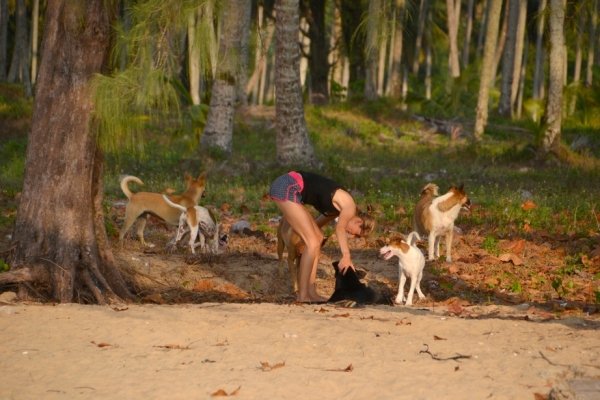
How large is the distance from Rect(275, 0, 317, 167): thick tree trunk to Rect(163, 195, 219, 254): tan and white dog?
21.4ft

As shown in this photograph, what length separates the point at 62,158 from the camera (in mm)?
7895

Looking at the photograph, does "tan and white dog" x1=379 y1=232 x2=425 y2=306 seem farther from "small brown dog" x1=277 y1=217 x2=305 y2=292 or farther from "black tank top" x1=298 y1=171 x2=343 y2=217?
"small brown dog" x1=277 y1=217 x2=305 y2=292

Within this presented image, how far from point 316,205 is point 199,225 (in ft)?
9.64

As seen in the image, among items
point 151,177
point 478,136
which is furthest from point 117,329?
point 478,136

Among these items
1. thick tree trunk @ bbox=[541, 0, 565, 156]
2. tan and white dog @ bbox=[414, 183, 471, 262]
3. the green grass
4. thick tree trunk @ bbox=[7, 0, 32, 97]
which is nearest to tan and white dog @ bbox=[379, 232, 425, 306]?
tan and white dog @ bbox=[414, 183, 471, 262]

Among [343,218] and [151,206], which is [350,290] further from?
[151,206]

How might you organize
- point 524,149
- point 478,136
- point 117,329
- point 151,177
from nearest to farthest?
point 117,329 → point 151,177 → point 524,149 → point 478,136

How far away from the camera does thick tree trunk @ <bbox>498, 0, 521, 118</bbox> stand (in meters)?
29.3

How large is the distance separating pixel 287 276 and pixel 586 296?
3428 millimetres

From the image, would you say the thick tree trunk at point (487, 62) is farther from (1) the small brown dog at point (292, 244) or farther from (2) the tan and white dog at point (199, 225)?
(1) the small brown dog at point (292, 244)

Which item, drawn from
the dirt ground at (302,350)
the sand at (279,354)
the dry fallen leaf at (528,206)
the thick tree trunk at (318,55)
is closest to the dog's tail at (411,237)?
the dirt ground at (302,350)

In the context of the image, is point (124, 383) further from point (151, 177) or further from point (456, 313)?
point (151, 177)

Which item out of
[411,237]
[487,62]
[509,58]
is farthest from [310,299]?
[509,58]

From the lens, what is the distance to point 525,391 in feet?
16.4
